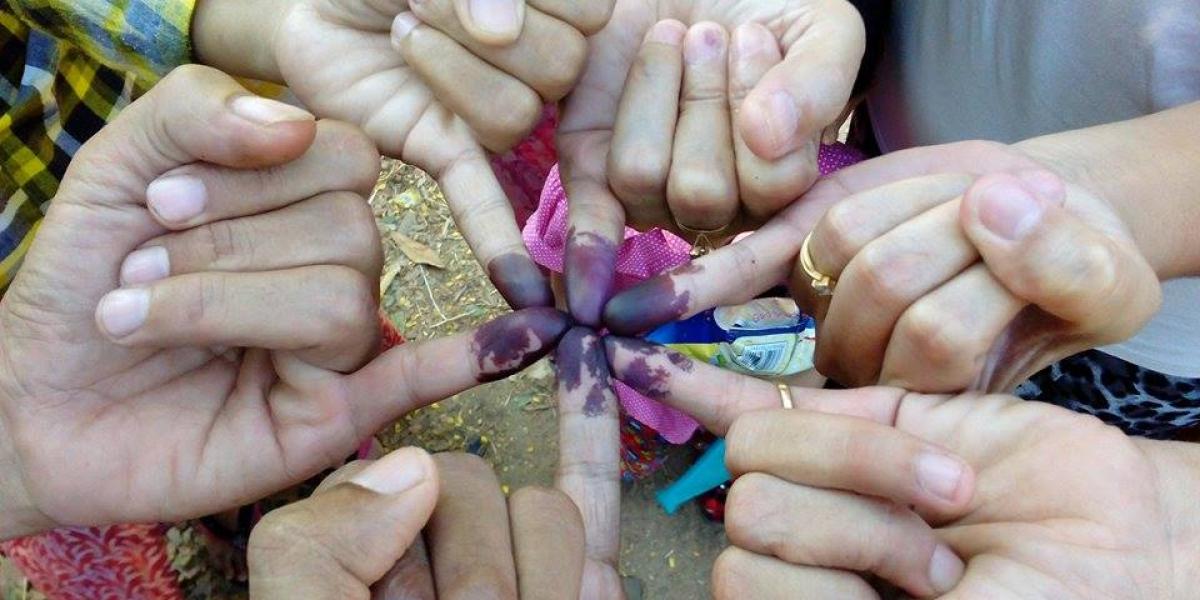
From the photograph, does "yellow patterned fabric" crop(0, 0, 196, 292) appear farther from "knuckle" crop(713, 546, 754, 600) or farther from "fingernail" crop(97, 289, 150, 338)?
"knuckle" crop(713, 546, 754, 600)

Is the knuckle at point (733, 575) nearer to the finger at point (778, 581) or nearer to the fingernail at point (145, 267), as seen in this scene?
the finger at point (778, 581)

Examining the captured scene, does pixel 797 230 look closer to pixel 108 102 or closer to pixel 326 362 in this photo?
pixel 326 362

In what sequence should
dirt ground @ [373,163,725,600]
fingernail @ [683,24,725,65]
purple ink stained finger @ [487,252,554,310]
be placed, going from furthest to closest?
dirt ground @ [373,163,725,600] → fingernail @ [683,24,725,65] → purple ink stained finger @ [487,252,554,310]


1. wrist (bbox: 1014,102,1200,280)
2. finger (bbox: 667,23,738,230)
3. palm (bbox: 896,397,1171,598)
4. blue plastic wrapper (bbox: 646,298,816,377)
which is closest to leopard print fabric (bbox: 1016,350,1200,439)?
wrist (bbox: 1014,102,1200,280)

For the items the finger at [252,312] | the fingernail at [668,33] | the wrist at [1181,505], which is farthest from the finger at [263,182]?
the wrist at [1181,505]

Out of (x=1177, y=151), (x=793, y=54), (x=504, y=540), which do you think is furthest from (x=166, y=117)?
(x=1177, y=151)

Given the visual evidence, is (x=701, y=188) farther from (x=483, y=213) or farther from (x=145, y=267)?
(x=145, y=267)
